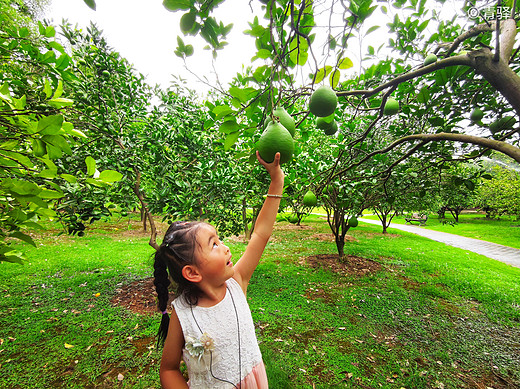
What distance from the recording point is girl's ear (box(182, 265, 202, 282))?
3.74 feet

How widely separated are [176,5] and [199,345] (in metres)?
1.50

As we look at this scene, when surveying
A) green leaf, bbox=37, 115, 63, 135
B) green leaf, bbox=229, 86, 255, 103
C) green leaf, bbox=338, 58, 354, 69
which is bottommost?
green leaf, bbox=37, 115, 63, 135

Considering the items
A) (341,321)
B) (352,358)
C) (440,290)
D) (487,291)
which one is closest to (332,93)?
(352,358)

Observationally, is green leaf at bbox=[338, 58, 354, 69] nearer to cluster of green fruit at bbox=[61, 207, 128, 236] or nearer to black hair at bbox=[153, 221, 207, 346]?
black hair at bbox=[153, 221, 207, 346]

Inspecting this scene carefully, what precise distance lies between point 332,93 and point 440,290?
255 inches

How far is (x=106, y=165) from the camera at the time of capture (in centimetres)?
342

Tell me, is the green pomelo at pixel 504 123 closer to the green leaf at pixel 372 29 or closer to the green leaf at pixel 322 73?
the green leaf at pixel 372 29

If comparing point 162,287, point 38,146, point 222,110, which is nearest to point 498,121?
point 222,110

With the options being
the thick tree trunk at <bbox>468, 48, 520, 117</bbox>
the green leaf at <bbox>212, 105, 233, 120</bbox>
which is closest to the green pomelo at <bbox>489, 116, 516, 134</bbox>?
the thick tree trunk at <bbox>468, 48, 520, 117</bbox>

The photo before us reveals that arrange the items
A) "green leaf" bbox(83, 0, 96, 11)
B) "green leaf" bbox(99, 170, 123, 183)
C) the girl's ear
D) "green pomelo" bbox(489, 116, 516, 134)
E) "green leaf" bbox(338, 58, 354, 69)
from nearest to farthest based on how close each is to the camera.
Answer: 1. "green leaf" bbox(83, 0, 96, 11)
2. the girl's ear
3. "green leaf" bbox(99, 170, 123, 183)
4. "green leaf" bbox(338, 58, 354, 69)
5. "green pomelo" bbox(489, 116, 516, 134)

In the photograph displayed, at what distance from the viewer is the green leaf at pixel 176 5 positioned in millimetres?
1052

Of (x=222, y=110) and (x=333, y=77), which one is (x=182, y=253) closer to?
(x=222, y=110)

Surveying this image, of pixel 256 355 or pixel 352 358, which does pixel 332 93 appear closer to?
pixel 256 355

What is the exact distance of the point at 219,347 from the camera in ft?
3.60
